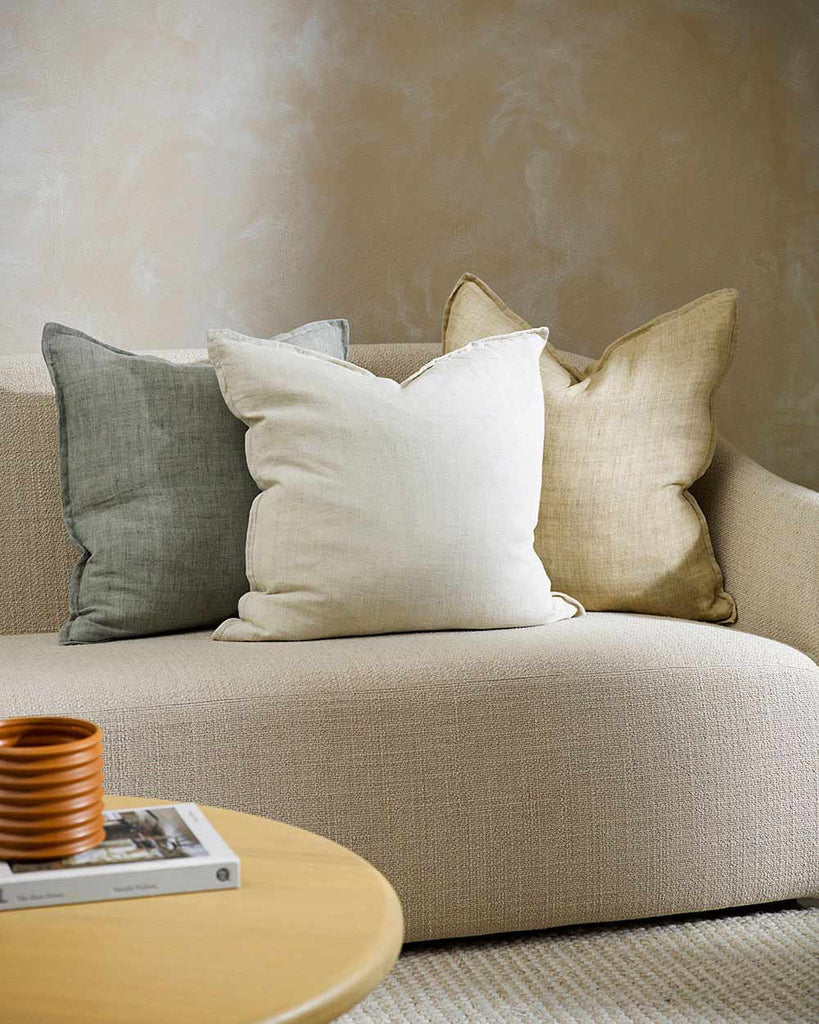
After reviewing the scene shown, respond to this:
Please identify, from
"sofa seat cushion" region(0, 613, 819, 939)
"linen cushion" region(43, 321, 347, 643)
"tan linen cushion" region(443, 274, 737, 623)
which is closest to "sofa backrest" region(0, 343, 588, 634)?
"linen cushion" region(43, 321, 347, 643)

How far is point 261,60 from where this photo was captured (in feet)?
8.25

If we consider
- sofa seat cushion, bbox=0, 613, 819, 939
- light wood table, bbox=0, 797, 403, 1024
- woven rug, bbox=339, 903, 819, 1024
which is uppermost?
light wood table, bbox=0, 797, 403, 1024

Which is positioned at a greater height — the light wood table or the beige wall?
the beige wall

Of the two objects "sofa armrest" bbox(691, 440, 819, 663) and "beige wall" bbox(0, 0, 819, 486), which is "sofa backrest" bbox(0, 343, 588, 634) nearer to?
"beige wall" bbox(0, 0, 819, 486)

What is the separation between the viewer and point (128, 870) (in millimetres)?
953

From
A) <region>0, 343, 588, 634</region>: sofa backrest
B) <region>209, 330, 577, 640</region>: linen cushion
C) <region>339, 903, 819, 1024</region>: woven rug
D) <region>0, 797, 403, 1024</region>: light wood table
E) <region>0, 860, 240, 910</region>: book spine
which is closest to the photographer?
<region>0, 797, 403, 1024</region>: light wood table

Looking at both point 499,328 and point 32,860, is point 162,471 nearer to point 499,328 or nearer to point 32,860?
point 499,328

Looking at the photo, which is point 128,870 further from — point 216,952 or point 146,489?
point 146,489

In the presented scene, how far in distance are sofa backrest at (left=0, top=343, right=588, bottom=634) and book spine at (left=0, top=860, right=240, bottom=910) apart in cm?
119

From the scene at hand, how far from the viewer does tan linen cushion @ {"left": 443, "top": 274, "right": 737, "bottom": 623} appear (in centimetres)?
209

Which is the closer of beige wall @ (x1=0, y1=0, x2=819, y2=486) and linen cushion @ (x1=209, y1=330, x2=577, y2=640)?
linen cushion @ (x1=209, y1=330, x2=577, y2=640)

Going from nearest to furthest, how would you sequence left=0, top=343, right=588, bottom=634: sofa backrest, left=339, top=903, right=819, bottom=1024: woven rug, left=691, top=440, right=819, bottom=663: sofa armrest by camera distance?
1. left=339, top=903, right=819, bottom=1024: woven rug
2. left=691, top=440, right=819, bottom=663: sofa armrest
3. left=0, top=343, right=588, bottom=634: sofa backrest

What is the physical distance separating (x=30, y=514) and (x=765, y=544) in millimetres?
1221

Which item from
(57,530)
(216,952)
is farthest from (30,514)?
(216,952)
